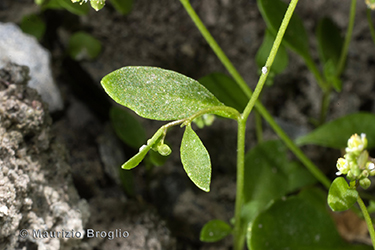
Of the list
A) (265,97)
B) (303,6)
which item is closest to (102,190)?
(265,97)

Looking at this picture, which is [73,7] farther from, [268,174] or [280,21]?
[268,174]

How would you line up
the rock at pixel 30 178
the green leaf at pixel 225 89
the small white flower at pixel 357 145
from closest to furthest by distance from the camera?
1. the small white flower at pixel 357 145
2. the rock at pixel 30 178
3. the green leaf at pixel 225 89

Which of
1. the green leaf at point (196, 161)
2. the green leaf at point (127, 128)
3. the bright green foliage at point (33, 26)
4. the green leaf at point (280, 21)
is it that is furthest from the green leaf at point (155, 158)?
the bright green foliage at point (33, 26)

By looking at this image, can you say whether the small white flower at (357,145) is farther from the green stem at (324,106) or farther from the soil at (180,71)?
the green stem at (324,106)

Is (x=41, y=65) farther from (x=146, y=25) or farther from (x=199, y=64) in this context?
(x=199, y=64)

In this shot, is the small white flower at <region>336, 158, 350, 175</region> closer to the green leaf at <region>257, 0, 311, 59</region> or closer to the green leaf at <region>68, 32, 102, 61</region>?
the green leaf at <region>257, 0, 311, 59</region>

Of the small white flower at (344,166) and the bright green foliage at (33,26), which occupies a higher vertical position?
the small white flower at (344,166)
